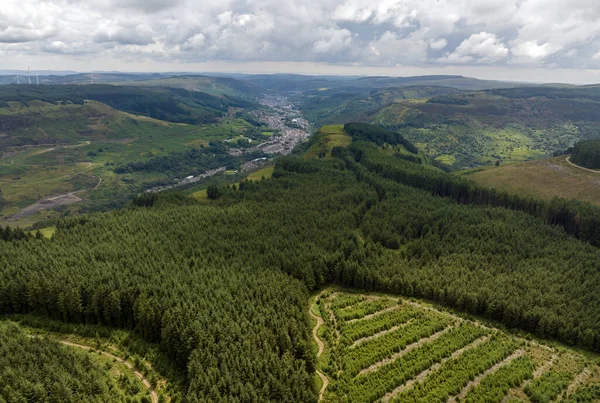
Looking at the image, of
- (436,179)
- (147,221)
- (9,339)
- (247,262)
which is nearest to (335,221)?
(247,262)

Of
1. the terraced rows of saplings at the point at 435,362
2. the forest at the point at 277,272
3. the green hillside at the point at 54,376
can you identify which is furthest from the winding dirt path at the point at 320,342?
the green hillside at the point at 54,376

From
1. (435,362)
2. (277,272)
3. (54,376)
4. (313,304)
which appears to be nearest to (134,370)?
(54,376)

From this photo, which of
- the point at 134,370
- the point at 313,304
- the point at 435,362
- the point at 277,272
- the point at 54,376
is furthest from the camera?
the point at 277,272

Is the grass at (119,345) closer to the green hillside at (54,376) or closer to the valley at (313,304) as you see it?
the valley at (313,304)

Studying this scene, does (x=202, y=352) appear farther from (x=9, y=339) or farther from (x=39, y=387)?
(x=9, y=339)

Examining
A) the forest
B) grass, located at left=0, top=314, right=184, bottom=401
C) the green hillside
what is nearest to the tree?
the forest

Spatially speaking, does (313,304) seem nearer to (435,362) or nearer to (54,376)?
(435,362)
